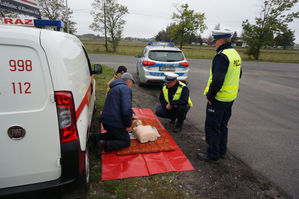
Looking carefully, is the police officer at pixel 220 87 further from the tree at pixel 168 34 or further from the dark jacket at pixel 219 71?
the tree at pixel 168 34

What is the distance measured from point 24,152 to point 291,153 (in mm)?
4249

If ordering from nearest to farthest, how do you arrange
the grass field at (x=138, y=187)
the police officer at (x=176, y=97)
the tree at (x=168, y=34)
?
the grass field at (x=138, y=187) < the police officer at (x=176, y=97) < the tree at (x=168, y=34)

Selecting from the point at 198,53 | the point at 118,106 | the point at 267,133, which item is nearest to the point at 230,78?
the point at 118,106

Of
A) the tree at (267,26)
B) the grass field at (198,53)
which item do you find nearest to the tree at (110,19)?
the grass field at (198,53)

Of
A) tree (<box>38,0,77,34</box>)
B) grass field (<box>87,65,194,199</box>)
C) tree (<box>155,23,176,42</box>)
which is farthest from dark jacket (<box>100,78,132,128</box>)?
tree (<box>155,23,176,42</box>)

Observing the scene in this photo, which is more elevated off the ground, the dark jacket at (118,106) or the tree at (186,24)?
the tree at (186,24)

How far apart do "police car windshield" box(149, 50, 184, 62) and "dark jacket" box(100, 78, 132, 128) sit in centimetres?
428

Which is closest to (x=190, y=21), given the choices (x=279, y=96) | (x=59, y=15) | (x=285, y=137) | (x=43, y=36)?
(x=59, y=15)

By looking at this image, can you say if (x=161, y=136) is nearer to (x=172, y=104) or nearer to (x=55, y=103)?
(x=172, y=104)

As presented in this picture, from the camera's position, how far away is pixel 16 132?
1.57 metres

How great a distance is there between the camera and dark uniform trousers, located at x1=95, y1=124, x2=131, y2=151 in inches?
120

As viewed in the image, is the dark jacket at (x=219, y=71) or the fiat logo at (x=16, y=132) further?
the dark jacket at (x=219, y=71)

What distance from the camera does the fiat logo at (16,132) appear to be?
5.11 feet

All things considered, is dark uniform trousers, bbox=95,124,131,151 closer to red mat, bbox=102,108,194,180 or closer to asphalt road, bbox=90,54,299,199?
red mat, bbox=102,108,194,180
